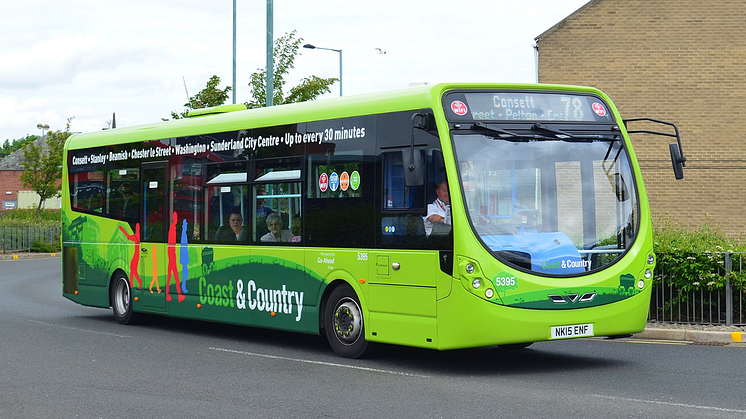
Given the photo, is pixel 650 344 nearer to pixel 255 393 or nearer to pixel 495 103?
pixel 495 103

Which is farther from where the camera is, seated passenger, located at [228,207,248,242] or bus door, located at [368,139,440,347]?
seated passenger, located at [228,207,248,242]

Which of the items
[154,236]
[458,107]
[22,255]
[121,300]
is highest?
[458,107]

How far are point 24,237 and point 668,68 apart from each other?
28826 millimetres

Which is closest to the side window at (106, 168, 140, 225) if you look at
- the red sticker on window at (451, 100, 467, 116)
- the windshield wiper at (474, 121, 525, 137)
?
the red sticker on window at (451, 100, 467, 116)

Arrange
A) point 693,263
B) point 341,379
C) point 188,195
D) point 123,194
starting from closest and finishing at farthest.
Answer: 1. point 341,379
2. point 693,263
3. point 188,195
4. point 123,194

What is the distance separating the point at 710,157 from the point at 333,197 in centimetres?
1597

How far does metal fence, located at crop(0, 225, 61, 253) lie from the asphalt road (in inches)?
1151

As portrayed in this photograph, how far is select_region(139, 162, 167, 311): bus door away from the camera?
570 inches

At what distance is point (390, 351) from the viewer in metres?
11.8

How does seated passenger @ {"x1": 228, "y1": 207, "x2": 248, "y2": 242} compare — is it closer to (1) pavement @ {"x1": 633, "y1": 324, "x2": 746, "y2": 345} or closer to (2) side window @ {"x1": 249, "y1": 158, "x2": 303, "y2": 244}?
(2) side window @ {"x1": 249, "y1": 158, "x2": 303, "y2": 244}

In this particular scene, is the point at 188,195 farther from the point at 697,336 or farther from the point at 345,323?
the point at 697,336

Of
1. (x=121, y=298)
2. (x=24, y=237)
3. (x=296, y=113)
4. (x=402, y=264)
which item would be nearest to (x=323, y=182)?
(x=296, y=113)

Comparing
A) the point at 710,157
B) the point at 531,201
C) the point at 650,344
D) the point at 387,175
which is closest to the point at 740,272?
the point at 650,344

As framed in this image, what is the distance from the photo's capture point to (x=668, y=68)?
24.6 m
